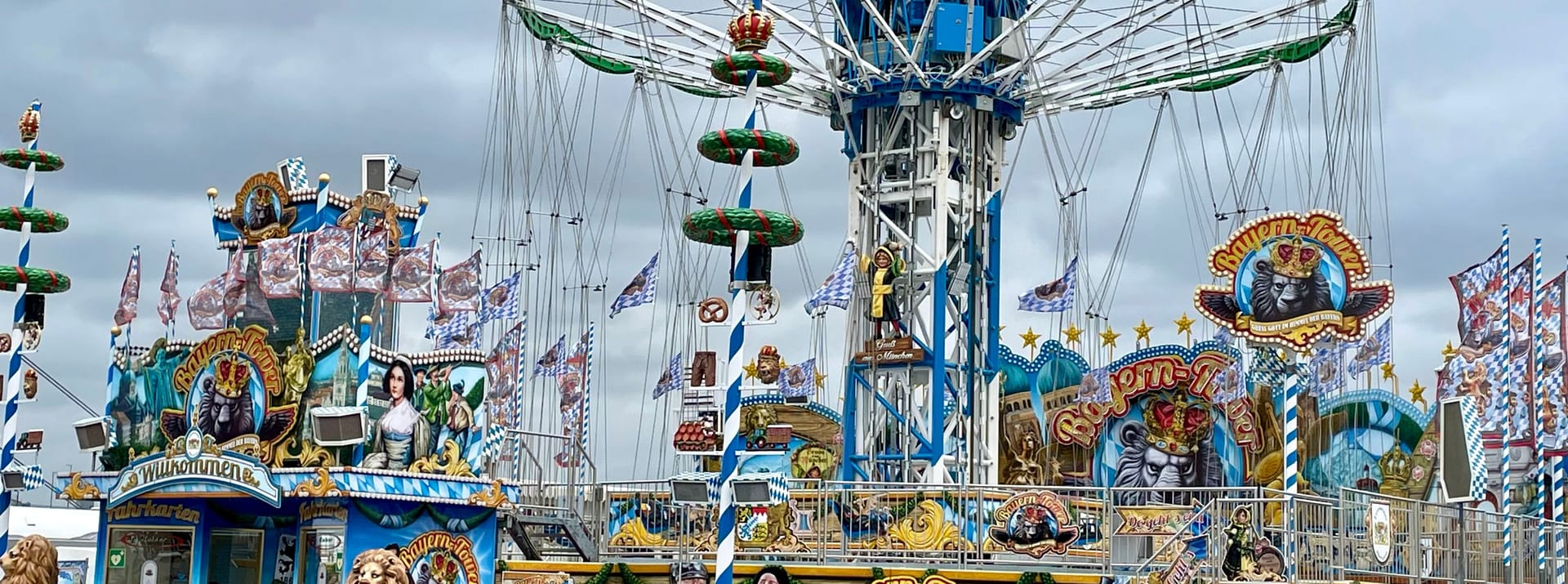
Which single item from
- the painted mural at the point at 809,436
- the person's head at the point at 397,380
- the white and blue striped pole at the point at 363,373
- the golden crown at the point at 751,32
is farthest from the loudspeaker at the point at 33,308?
the painted mural at the point at 809,436

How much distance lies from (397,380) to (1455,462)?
15.3 meters

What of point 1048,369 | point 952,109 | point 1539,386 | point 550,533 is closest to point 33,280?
point 550,533

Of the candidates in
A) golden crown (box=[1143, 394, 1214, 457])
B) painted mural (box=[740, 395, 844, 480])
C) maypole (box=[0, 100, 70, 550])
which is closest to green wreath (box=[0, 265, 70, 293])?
maypole (box=[0, 100, 70, 550])

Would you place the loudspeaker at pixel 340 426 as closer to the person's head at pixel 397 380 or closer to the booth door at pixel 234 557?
the person's head at pixel 397 380

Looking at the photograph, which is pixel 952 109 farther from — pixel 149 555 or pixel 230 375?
pixel 149 555

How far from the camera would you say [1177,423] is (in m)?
38.5

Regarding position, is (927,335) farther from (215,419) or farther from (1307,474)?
(215,419)

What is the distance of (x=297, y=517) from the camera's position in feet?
100

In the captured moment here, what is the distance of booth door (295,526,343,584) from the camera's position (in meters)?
29.5

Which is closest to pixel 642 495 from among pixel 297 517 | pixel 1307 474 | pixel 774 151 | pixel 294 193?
pixel 297 517

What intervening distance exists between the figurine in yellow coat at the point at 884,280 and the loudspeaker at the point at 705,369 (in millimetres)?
3322

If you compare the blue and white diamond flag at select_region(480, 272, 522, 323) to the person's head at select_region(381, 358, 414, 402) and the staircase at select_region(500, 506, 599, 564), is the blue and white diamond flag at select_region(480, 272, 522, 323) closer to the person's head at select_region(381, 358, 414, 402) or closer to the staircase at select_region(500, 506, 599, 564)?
the staircase at select_region(500, 506, 599, 564)

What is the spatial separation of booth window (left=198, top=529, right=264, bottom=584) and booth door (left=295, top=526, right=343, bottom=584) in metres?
1.03

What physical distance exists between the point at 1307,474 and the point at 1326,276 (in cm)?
1237
